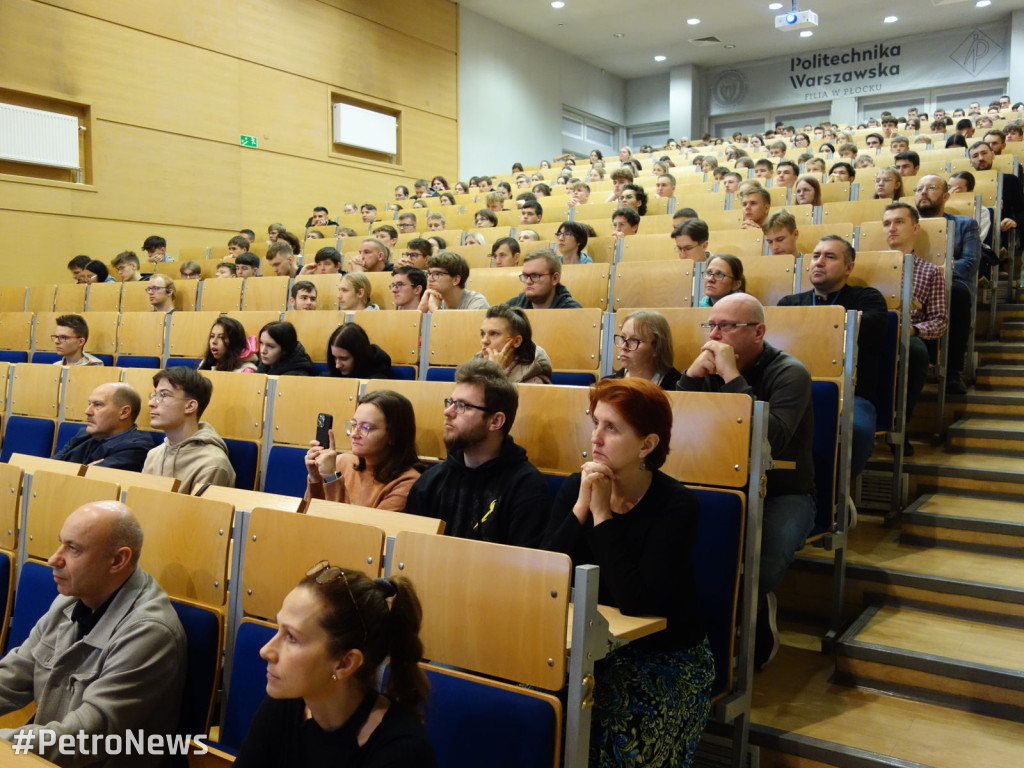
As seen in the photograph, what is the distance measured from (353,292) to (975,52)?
9.10 metres

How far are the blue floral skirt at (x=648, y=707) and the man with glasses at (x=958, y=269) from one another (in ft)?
5.81

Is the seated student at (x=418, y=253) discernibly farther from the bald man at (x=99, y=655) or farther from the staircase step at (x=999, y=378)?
the bald man at (x=99, y=655)

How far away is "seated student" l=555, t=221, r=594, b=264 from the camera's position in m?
2.87

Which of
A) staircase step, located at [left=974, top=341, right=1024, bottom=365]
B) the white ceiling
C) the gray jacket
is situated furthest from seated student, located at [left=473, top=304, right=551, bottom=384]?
the white ceiling

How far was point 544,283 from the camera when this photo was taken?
2.30 m

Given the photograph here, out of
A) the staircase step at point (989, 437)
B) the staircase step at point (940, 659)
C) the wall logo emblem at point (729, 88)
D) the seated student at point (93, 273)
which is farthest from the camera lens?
the wall logo emblem at point (729, 88)

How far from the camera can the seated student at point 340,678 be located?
811mm

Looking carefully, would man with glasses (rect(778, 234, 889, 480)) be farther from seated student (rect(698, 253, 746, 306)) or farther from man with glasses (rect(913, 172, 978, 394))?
man with glasses (rect(913, 172, 978, 394))

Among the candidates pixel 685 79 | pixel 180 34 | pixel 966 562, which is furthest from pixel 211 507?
pixel 685 79

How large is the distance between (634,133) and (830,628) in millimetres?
10749

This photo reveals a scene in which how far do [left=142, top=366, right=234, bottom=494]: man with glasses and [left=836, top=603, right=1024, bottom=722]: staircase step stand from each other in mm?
1347

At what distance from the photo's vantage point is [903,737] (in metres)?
1.32

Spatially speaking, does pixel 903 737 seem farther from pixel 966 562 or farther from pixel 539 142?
pixel 539 142

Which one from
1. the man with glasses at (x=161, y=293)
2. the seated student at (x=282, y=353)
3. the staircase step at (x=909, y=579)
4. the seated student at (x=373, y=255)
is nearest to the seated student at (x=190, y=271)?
the man with glasses at (x=161, y=293)
